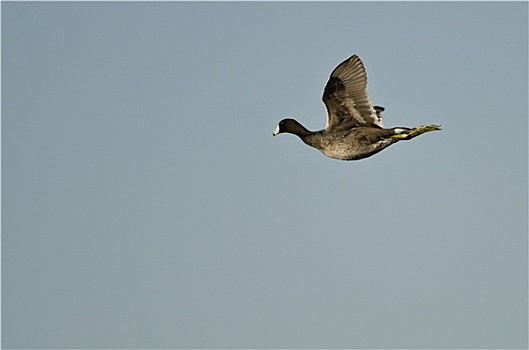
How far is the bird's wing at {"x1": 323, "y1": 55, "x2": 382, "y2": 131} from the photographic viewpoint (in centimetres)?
2838

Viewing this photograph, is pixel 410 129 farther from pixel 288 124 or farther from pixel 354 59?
pixel 288 124

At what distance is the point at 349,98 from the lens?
2881 centimetres

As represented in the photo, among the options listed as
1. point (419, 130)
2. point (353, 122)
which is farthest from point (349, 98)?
point (419, 130)

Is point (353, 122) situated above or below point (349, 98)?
below

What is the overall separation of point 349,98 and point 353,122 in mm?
677

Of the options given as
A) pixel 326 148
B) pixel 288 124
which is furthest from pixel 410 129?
pixel 288 124

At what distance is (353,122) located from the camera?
29.1m

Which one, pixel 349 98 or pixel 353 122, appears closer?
pixel 349 98

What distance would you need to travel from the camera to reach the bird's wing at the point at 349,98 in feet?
93.1

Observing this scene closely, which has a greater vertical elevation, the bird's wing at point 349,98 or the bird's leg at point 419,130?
the bird's wing at point 349,98

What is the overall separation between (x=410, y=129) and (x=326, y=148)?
2523 mm

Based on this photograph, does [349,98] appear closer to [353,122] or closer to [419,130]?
[353,122]

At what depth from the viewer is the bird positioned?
28.3m

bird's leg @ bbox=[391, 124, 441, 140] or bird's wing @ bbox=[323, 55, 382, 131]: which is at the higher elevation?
bird's wing @ bbox=[323, 55, 382, 131]
